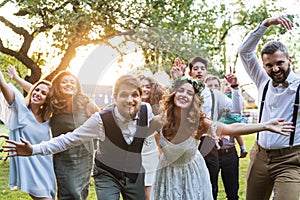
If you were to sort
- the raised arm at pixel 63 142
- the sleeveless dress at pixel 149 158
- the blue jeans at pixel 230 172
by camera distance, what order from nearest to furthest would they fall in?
the raised arm at pixel 63 142 < the sleeveless dress at pixel 149 158 < the blue jeans at pixel 230 172

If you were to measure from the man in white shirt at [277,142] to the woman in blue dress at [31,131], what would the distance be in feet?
7.04

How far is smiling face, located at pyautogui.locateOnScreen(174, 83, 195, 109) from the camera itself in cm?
428

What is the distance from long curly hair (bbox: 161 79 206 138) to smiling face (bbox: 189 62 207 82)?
0.92 m

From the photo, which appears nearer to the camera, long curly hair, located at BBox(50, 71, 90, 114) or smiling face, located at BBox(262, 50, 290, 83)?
smiling face, located at BBox(262, 50, 290, 83)

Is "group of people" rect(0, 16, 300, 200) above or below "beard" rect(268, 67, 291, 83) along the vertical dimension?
below

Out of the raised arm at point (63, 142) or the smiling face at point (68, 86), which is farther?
the smiling face at point (68, 86)

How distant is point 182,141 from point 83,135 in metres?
0.91

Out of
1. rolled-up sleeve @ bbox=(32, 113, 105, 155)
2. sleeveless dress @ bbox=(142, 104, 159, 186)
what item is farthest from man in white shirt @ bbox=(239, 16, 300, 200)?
rolled-up sleeve @ bbox=(32, 113, 105, 155)

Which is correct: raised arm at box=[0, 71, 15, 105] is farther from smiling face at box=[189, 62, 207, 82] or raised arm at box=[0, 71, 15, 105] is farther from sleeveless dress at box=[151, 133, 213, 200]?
smiling face at box=[189, 62, 207, 82]

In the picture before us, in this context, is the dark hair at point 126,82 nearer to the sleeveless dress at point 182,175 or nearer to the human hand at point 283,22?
the sleeveless dress at point 182,175

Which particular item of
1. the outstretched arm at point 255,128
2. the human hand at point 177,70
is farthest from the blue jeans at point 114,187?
the human hand at point 177,70

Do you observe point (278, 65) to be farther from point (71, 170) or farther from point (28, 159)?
point (28, 159)

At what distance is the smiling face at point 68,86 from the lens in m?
4.98

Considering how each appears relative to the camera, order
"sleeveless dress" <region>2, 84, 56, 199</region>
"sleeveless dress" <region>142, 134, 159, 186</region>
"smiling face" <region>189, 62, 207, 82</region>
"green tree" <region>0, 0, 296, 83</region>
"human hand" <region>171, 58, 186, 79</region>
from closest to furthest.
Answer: "sleeveless dress" <region>2, 84, 56, 199</region>, "human hand" <region>171, 58, 186, 79</region>, "smiling face" <region>189, 62, 207, 82</region>, "sleeveless dress" <region>142, 134, 159, 186</region>, "green tree" <region>0, 0, 296, 83</region>
